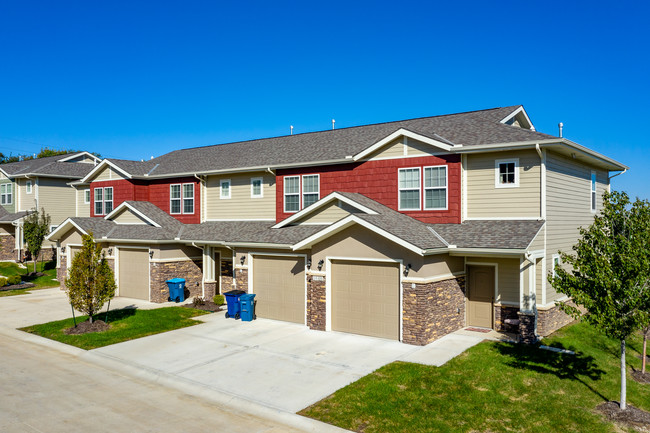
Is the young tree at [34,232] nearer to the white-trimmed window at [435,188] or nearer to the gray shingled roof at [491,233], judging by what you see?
the white-trimmed window at [435,188]

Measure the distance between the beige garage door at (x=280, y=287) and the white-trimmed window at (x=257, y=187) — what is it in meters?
4.62

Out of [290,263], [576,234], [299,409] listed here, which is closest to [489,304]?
[576,234]

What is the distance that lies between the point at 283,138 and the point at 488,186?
42.8ft

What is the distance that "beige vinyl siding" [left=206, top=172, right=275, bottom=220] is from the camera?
867 inches

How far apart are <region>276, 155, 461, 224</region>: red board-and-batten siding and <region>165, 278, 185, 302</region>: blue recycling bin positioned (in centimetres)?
541

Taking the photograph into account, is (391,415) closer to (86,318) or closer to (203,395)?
(203,395)

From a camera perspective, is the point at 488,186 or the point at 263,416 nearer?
the point at 263,416

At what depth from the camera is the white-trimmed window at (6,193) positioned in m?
38.5

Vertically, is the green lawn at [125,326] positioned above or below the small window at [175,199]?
below

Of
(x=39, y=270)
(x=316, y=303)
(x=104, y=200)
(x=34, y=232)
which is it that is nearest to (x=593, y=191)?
(x=316, y=303)

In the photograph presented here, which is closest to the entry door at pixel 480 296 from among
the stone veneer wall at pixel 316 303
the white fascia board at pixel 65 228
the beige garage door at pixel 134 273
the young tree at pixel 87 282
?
the stone veneer wall at pixel 316 303

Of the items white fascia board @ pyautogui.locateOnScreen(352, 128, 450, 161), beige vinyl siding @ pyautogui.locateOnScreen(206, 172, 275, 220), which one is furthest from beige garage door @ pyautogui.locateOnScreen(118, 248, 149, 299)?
white fascia board @ pyautogui.locateOnScreen(352, 128, 450, 161)

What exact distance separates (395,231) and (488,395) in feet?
18.2

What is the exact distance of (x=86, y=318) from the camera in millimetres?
17938
